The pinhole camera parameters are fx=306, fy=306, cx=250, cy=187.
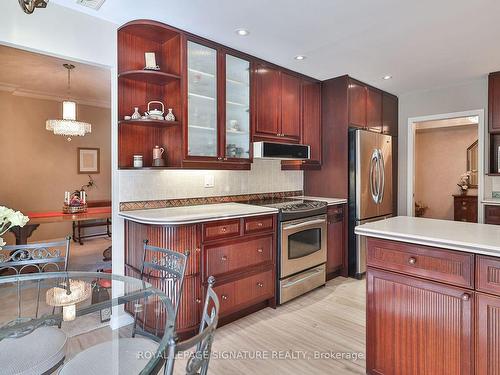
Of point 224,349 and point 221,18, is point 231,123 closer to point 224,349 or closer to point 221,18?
point 221,18

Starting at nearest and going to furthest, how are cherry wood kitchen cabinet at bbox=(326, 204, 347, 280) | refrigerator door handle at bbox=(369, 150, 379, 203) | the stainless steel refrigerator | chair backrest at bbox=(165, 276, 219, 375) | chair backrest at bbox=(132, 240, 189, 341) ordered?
chair backrest at bbox=(165, 276, 219, 375), chair backrest at bbox=(132, 240, 189, 341), cherry wood kitchen cabinet at bbox=(326, 204, 347, 280), the stainless steel refrigerator, refrigerator door handle at bbox=(369, 150, 379, 203)

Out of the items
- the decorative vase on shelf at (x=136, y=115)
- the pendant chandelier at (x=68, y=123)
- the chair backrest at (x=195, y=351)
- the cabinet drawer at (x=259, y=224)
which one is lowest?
the chair backrest at (x=195, y=351)

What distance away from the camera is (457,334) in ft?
5.05

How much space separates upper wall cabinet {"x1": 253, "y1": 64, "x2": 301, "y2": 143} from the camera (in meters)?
3.35

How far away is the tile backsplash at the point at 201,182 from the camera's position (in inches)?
109

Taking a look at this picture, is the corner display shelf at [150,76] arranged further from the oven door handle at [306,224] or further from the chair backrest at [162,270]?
the oven door handle at [306,224]

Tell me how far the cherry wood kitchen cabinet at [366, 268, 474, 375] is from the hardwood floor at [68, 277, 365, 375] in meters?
0.37

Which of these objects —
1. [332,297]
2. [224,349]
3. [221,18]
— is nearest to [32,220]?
[224,349]

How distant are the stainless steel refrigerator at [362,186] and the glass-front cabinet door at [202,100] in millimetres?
1855

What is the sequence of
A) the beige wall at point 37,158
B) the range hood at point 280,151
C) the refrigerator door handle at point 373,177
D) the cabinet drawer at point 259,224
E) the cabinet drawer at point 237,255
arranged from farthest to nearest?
the beige wall at point 37,158
the refrigerator door handle at point 373,177
the range hood at point 280,151
the cabinet drawer at point 259,224
the cabinet drawer at point 237,255

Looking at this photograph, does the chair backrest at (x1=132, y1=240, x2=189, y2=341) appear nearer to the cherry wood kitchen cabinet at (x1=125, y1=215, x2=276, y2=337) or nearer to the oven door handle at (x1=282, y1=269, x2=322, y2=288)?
the cherry wood kitchen cabinet at (x1=125, y1=215, x2=276, y2=337)

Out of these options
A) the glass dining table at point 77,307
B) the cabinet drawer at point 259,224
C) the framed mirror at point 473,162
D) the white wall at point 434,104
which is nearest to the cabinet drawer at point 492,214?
the white wall at point 434,104

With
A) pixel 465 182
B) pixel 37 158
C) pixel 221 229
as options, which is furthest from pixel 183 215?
pixel 465 182

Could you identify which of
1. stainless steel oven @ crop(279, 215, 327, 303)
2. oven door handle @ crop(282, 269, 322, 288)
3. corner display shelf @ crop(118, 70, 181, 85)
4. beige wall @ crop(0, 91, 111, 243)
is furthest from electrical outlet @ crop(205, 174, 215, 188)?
beige wall @ crop(0, 91, 111, 243)
